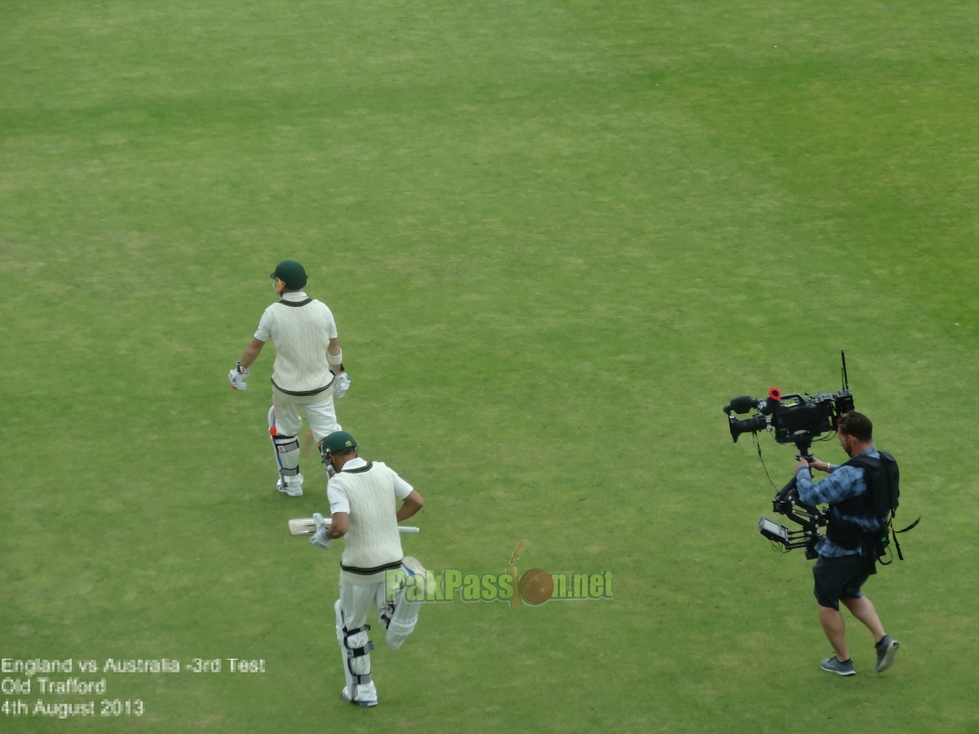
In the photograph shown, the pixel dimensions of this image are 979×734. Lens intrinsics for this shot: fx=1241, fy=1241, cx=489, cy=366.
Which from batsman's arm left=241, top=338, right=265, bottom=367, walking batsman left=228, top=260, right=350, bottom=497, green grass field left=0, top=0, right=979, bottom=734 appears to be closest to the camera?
green grass field left=0, top=0, right=979, bottom=734

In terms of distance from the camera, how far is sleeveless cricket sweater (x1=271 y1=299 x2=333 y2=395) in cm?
995

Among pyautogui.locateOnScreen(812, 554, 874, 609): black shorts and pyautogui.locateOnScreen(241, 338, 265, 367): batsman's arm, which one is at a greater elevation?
pyautogui.locateOnScreen(241, 338, 265, 367): batsman's arm

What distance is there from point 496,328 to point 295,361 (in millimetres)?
3582

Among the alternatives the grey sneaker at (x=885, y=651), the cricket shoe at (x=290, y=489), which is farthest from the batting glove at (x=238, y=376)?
the grey sneaker at (x=885, y=651)

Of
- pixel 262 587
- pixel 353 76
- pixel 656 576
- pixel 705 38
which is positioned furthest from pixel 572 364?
pixel 705 38

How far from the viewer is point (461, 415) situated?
11.7m

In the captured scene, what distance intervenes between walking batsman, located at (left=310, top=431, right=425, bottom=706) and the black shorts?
2632mm

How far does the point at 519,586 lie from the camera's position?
9.48 meters

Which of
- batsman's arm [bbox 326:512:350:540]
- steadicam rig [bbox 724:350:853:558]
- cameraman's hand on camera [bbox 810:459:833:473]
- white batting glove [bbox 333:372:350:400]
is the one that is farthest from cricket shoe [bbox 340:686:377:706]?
cameraman's hand on camera [bbox 810:459:833:473]

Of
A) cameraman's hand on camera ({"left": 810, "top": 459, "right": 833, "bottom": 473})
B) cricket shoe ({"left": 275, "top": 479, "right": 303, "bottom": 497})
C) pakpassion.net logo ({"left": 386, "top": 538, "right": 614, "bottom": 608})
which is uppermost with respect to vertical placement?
cameraman's hand on camera ({"left": 810, "top": 459, "right": 833, "bottom": 473})

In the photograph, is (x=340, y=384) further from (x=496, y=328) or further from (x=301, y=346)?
(x=496, y=328)

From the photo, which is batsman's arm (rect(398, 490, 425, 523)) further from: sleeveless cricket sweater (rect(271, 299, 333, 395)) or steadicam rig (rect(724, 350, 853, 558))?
sleeveless cricket sweater (rect(271, 299, 333, 395))

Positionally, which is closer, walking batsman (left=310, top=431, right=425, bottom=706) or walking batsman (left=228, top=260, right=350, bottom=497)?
walking batsman (left=310, top=431, right=425, bottom=706)

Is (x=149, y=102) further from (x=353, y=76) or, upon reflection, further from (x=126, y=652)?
(x=126, y=652)
